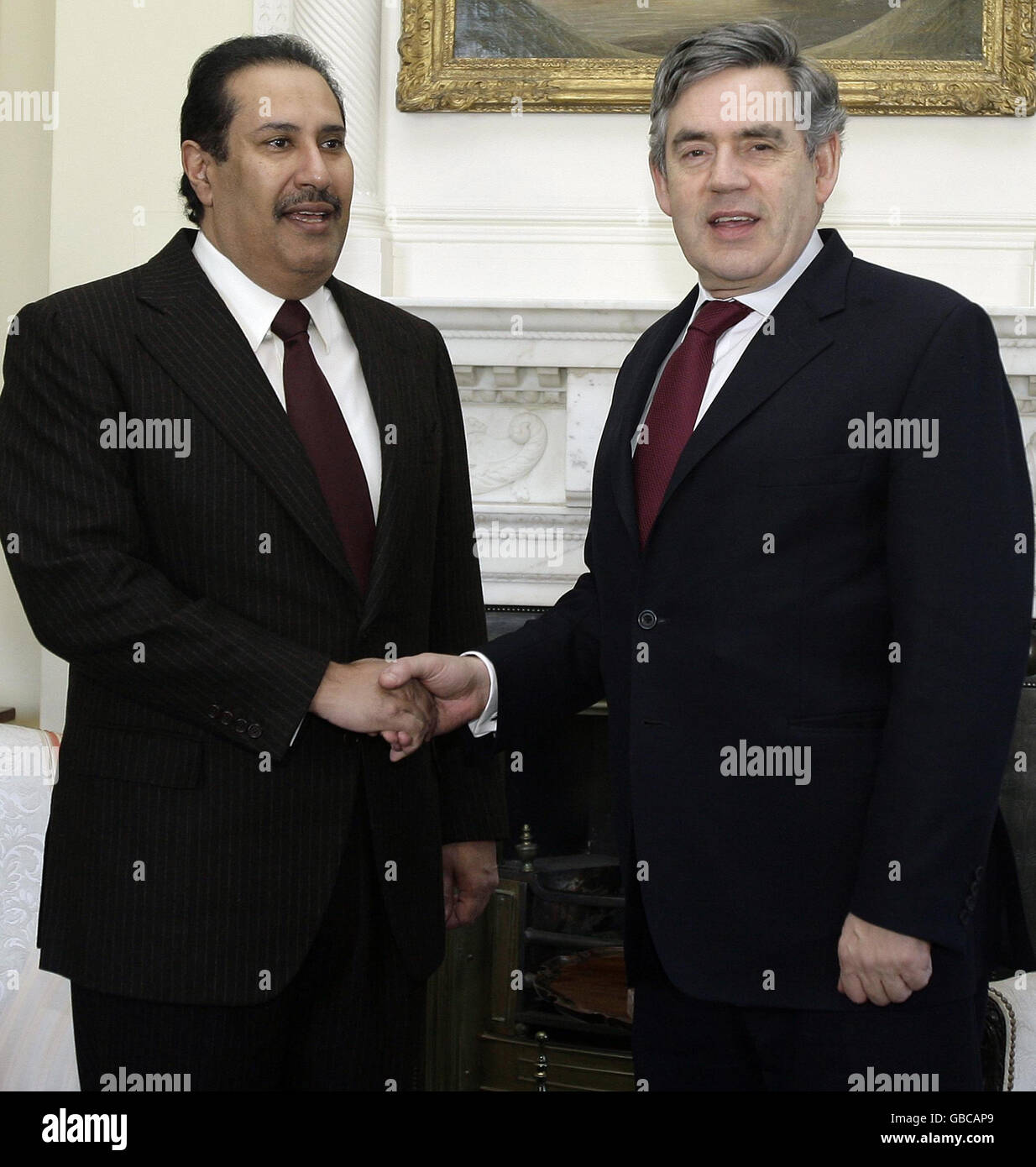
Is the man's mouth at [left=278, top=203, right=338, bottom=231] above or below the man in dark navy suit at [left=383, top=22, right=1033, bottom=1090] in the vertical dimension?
above

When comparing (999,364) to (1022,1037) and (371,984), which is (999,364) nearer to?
(371,984)

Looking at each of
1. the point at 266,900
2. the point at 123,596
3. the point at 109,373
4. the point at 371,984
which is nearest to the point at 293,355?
the point at 109,373

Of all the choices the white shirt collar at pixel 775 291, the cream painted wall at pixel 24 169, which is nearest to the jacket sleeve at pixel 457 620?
the white shirt collar at pixel 775 291

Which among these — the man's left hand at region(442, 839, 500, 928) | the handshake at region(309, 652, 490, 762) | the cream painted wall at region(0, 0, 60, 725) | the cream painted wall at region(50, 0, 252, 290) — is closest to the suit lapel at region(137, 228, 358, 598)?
the handshake at region(309, 652, 490, 762)

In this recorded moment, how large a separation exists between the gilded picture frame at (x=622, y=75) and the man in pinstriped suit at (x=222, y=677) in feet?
5.33

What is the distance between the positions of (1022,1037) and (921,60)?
7.51 ft

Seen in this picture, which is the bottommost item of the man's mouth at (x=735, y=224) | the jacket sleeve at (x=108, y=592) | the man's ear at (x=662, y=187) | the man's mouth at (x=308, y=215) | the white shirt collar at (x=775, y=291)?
the jacket sleeve at (x=108, y=592)

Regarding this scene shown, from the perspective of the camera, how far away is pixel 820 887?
160 centimetres

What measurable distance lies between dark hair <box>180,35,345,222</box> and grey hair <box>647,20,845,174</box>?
522 millimetres

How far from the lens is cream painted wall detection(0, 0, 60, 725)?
11.6 ft

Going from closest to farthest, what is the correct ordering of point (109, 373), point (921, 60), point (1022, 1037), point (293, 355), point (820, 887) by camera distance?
1. point (820, 887)
2. point (109, 373)
3. point (293, 355)
4. point (1022, 1037)
5. point (921, 60)

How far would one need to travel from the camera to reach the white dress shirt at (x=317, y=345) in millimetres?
1842

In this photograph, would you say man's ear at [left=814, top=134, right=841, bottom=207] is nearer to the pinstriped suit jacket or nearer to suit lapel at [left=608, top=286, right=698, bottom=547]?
suit lapel at [left=608, top=286, right=698, bottom=547]

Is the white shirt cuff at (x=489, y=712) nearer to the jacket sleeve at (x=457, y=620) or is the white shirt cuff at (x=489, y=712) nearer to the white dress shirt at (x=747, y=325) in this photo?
the jacket sleeve at (x=457, y=620)
